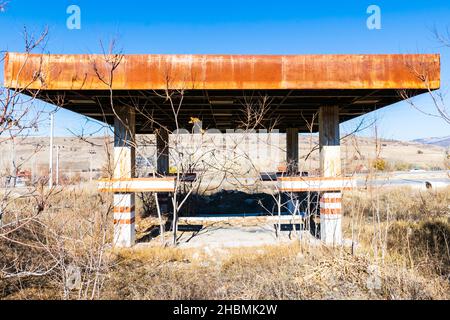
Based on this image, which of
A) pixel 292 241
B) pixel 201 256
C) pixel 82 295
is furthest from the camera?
pixel 292 241

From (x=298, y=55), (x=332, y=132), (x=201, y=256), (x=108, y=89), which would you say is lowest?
(x=201, y=256)

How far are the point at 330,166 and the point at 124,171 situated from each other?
5.61m

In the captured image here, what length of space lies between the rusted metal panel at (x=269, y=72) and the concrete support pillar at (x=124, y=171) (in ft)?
6.11

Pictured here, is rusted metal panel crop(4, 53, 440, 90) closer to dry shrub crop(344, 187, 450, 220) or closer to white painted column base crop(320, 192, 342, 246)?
white painted column base crop(320, 192, 342, 246)

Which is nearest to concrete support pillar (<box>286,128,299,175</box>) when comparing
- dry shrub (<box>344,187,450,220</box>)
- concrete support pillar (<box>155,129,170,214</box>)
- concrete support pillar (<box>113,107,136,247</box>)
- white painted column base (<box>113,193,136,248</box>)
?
dry shrub (<box>344,187,450,220</box>)

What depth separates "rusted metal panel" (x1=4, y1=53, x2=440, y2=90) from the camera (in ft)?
25.6

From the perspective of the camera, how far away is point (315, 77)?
789 cm

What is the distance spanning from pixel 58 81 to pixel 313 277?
644cm

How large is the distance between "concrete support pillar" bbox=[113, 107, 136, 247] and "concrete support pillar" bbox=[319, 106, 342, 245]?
5.22 meters

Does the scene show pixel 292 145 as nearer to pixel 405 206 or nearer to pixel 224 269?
pixel 405 206

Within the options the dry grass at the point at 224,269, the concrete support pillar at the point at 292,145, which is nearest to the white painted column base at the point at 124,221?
the dry grass at the point at 224,269

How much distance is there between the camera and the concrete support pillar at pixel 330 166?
→ 9695 millimetres
